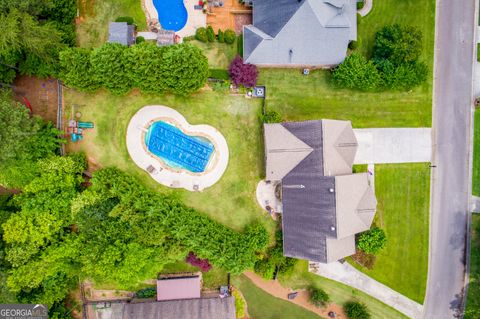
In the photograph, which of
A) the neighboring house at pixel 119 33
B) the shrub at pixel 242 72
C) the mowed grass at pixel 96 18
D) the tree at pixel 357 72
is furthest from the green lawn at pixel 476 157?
the mowed grass at pixel 96 18

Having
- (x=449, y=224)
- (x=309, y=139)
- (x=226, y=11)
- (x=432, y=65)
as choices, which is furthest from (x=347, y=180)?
(x=226, y=11)

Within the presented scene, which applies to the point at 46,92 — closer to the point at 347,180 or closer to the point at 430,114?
the point at 347,180

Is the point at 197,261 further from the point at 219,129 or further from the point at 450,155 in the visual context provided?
the point at 450,155

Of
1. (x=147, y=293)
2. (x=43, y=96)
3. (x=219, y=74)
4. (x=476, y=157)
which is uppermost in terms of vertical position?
(x=219, y=74)

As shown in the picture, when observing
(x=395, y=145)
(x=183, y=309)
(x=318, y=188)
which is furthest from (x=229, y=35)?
(x=183, y=309)

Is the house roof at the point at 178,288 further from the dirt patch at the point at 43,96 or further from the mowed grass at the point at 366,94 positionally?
Result: the dirt patch at the point at 43,96

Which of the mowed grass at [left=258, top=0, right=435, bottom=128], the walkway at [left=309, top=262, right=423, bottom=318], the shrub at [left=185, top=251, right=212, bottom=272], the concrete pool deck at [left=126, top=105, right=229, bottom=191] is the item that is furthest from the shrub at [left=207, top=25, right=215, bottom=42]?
the walkway at [left=309, top=262, right=423, bottom=318]
